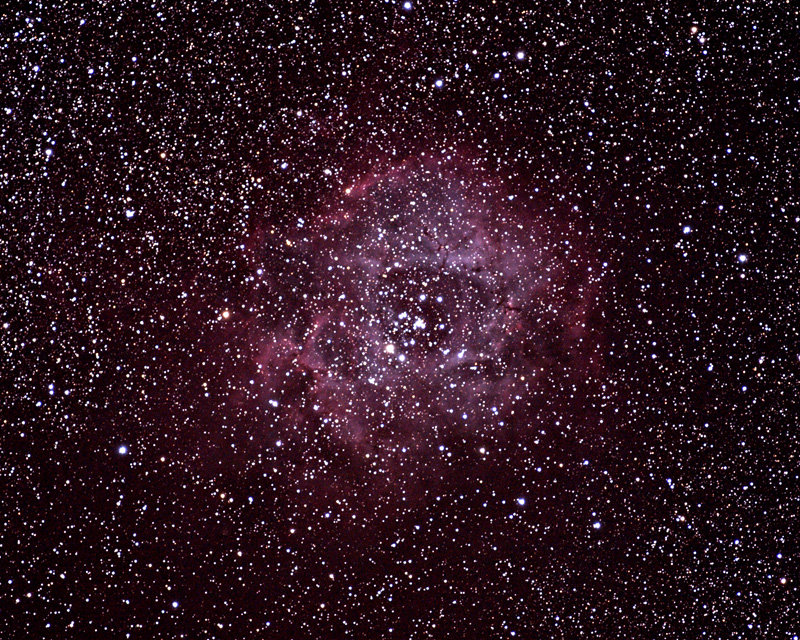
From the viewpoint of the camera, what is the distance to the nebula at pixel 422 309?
53 centimetres

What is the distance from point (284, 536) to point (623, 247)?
0.51 m

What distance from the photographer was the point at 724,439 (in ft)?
1.80

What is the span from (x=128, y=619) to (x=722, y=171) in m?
0.86

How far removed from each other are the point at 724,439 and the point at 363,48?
0.61 metres

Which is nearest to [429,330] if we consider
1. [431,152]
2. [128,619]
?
[431,152]

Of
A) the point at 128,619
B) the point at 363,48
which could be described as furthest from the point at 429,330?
the point at 128,619

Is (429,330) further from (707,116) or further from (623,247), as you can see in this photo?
(707,116)

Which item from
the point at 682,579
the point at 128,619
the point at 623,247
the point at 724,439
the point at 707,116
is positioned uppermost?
the point at 707,116

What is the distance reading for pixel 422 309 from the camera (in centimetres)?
53

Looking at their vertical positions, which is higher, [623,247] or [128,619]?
[623,247]

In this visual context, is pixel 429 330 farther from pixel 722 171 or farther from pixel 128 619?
pixel 128 619

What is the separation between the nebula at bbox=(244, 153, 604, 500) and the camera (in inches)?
21.0

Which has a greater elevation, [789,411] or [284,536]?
[789,411]

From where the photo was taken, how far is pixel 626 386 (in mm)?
541
